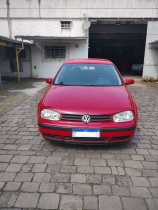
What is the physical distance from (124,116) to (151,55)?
1146cm

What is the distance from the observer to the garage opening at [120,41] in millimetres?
14688

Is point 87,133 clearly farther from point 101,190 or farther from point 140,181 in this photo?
point 140,181

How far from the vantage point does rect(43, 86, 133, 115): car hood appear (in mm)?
2723

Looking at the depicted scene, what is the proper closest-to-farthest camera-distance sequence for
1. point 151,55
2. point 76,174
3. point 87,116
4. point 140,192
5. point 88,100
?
1. point 140,192
2. point 76,174
3. point 87,116
4. point 88,100
5. point 151,55

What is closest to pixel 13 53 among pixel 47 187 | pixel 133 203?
pixel 47 187

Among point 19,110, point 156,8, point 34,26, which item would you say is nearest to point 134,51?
point 156,8

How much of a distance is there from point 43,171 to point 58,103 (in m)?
1.09

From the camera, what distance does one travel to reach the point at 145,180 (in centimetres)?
231

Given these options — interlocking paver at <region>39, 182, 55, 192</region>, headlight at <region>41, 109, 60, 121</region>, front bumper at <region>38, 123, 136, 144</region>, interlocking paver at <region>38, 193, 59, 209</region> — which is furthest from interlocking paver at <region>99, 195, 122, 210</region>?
headlight at <region>41, 109, 60, 121</region>

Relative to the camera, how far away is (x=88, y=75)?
3.92m

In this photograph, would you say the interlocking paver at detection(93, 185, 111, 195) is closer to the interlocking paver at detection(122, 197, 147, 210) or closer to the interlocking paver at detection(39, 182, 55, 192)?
the interlocking paver at detection(122, 197, 147, 210)

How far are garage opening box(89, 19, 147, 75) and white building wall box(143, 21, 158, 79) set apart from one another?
0.76m

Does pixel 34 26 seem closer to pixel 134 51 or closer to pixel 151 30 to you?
pixel 151 30

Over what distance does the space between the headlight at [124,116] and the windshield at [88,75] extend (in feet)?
3.54
